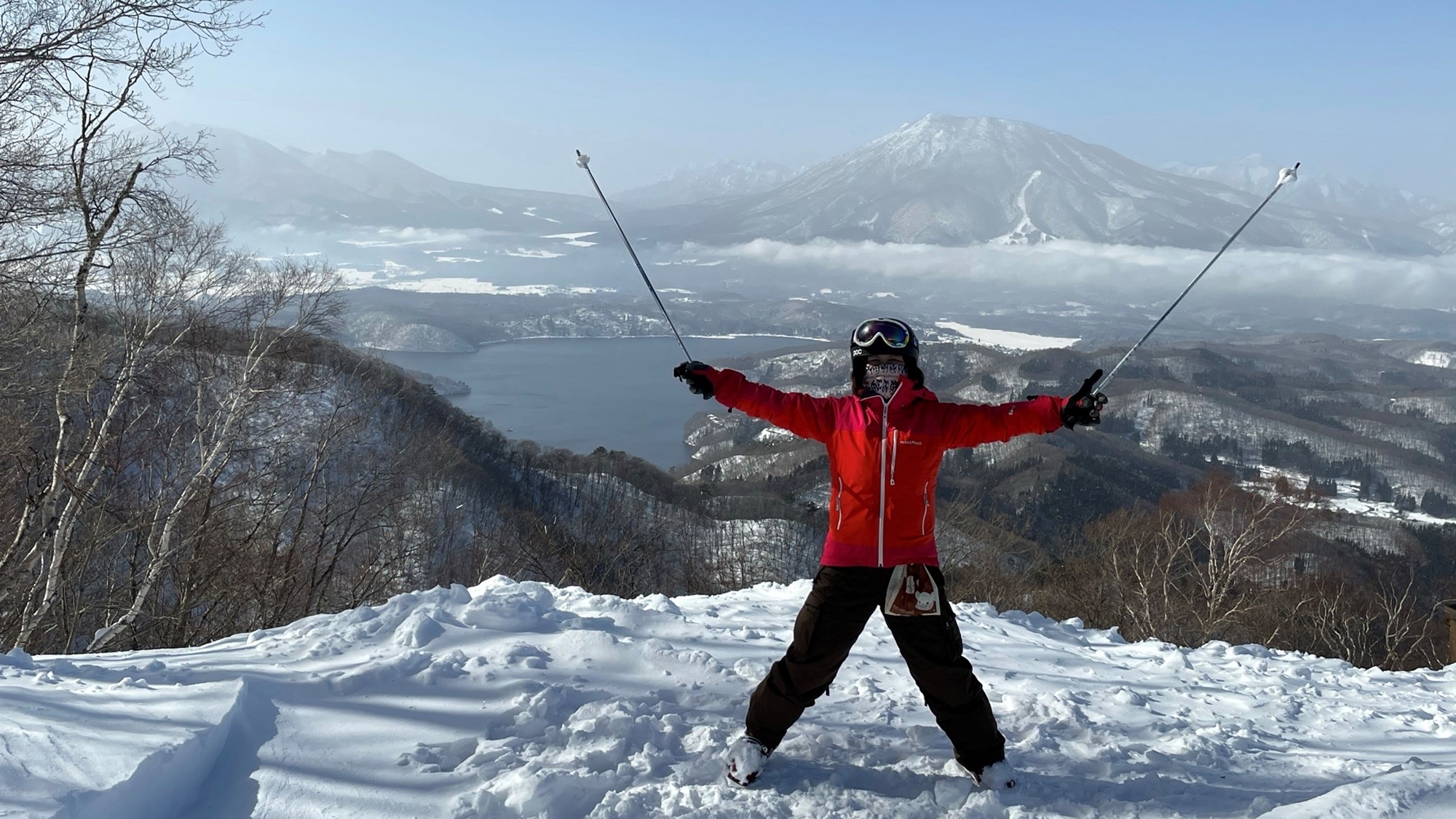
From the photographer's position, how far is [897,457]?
10.6 ft

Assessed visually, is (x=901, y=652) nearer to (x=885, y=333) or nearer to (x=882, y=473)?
(x=882, y=473)

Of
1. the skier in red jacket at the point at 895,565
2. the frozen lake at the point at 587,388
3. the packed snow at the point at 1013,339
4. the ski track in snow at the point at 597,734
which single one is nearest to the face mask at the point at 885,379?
the skier in red jacket at the point at 895,565

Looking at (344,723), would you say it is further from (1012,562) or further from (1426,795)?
(1012,562)

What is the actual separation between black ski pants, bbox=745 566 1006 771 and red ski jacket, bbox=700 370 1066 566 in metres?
0.11

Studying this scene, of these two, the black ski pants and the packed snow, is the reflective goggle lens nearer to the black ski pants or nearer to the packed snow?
the black ski pants

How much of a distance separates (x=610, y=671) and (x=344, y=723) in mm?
1266

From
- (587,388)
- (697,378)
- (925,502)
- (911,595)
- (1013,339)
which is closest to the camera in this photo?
(911,595)

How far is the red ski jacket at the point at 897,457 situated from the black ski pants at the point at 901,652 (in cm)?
11

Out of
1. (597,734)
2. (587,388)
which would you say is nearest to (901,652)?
(597,734)

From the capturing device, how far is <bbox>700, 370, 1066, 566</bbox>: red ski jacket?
321cm

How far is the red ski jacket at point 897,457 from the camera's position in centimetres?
321

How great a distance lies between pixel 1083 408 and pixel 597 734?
2.44 m

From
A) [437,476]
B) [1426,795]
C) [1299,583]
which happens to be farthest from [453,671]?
[437,476]

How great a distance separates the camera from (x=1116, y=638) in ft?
22.0
